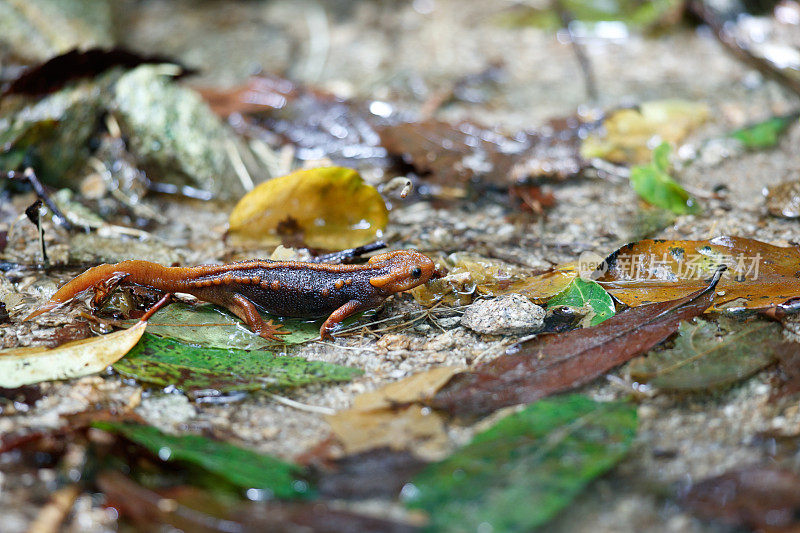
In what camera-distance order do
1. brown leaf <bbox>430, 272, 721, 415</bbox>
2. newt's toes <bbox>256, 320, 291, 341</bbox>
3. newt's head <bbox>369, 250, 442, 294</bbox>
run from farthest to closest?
newt's head <bbox>369, 250, 442, 294</bbox> → newt's toes <bbox>256, 320, 291, 341</bbox> → brown leaf <bbox>430, 272, 721, 415</bbox>

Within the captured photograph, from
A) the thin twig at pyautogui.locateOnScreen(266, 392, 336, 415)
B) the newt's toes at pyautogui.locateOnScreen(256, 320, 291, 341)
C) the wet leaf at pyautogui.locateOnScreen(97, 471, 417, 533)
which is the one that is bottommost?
the newt's toes at pyautogui.locateOnScreen(256, 320, 291, 341)

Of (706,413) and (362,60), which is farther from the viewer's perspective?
(362,60)

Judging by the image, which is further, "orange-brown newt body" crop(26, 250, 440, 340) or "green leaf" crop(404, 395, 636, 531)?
"orange-brown newt body" crop(26, 250, 440, 340)

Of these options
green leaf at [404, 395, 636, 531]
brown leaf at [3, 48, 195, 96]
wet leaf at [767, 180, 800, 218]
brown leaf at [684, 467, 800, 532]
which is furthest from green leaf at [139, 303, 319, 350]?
wet leaf at [767, 180, 800, 218]

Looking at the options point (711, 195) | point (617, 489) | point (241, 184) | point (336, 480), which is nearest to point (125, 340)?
point (336, 480)

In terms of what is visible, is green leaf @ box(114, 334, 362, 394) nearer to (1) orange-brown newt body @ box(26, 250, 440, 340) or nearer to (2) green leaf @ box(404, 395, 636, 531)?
(1) orange-brown newt body @ box(26, 250, 440, 340)

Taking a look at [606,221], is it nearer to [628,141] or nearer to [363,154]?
[628,141]

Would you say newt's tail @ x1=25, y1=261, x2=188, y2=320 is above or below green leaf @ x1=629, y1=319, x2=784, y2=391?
above

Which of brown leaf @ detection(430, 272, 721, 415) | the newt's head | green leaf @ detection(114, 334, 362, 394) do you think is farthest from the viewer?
the newt's head
